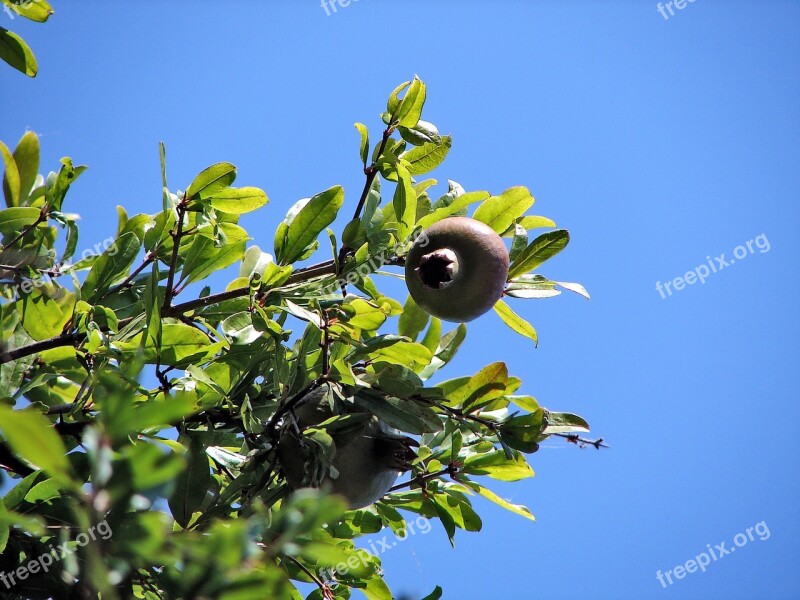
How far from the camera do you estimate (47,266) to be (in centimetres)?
231

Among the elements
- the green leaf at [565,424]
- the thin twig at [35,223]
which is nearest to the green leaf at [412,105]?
the green leaf at [565,424]

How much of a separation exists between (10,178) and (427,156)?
1404mm

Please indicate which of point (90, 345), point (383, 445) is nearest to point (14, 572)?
point (90, 345)

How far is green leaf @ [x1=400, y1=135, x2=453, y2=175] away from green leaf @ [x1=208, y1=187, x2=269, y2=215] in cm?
42

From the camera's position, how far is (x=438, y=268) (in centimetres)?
185

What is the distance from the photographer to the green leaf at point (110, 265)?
217cm

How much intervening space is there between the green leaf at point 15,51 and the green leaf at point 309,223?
920mm

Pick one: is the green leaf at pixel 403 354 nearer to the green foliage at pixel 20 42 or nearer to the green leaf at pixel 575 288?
the green leaf at pixel 575 288

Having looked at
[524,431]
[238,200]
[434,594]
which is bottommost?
[434,594]

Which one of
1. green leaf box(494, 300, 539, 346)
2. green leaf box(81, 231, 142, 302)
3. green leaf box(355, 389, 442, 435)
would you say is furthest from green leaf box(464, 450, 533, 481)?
green leaf box(81, 231, 142, 302)

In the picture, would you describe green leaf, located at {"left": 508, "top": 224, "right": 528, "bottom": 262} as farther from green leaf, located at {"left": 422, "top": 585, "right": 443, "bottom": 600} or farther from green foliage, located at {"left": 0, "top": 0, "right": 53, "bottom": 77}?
green foliage, located at {"left": 0, "top": 0, "right": 53, "bottom": 77}

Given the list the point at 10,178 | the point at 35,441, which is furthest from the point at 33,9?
the point at 35,441

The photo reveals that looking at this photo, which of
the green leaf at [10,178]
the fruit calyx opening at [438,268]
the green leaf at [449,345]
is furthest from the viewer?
the green leaf at [10,178]

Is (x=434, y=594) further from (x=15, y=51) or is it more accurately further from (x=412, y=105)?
(x=15, y=51)
